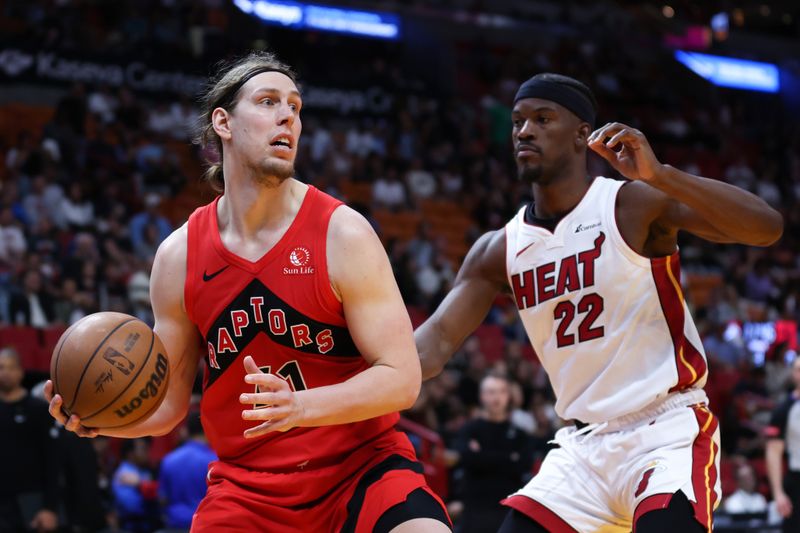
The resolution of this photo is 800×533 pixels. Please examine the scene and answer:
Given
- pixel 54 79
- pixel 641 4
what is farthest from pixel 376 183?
pixel 641 4

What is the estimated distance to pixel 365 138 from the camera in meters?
19.5

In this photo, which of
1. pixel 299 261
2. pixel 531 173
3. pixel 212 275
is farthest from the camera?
pixel 531 173

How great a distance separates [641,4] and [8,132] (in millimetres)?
18053

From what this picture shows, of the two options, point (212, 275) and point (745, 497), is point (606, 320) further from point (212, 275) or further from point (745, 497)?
point (745, 497)

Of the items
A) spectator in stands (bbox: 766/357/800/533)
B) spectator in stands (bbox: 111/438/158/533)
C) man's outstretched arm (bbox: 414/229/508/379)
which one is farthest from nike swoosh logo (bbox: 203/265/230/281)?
spectator in stands (bbox: 766/357/800/533)

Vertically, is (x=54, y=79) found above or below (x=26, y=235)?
above

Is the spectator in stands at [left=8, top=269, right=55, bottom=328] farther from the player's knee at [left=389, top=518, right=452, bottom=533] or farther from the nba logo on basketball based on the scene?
the player's knee at [left=389, top=518, right=452, bottom=533]

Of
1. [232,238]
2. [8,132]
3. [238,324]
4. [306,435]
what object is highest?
[8,132]

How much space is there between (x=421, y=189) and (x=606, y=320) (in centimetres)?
1523

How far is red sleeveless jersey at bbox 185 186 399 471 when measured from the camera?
395 cm

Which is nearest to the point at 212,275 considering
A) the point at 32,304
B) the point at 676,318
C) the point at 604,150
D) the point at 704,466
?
the point at 604,150

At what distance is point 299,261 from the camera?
4008 millimetres

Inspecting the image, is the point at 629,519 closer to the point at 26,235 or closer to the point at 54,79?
the point at 26,235

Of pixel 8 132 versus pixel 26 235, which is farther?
pixel 8 132
